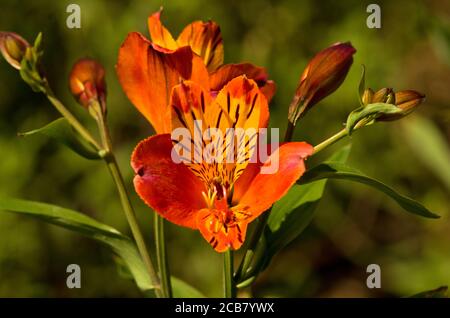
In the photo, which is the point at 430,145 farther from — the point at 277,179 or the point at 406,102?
the point at 277,179

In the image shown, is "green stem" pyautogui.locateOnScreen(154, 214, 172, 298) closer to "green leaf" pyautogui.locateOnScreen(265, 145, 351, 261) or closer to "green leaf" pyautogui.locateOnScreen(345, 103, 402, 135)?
"green leaf" pyautogui.locateOnScreen(265, 145, 351, 261)

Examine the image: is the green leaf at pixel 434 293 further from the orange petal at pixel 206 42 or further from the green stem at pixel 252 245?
the orange petal at pixel 206 42

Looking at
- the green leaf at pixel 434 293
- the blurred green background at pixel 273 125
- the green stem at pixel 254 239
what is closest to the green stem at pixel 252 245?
the green stem at pixel 254 239

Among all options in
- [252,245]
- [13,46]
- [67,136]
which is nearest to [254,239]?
[252,245]

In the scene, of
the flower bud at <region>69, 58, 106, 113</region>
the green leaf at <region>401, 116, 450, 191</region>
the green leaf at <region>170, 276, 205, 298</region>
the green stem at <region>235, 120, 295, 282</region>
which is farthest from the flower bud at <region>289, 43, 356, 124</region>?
the green leaf at <region>401, 116, 450, 191</region>

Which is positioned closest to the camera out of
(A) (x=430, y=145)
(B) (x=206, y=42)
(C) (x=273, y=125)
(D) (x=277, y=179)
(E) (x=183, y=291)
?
(D) (x=277, y=179)

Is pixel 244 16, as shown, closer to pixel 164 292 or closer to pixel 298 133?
pixel 298 133
